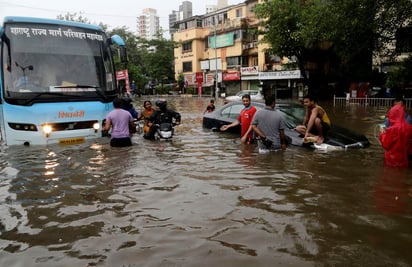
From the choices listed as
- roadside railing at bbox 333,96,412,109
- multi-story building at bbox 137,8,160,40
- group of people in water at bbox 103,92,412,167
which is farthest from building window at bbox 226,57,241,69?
multi-story building at bbox 137,8,160,40

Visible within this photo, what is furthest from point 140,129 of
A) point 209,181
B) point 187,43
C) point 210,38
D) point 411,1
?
point 187,43

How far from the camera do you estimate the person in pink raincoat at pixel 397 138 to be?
245 inches

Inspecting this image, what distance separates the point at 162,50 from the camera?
5875cm

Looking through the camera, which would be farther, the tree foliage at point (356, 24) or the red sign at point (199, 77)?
the red sign at point (199, 77)

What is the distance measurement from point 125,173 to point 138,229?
268cm

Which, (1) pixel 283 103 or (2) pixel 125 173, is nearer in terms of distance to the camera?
(2) pixel 125 173

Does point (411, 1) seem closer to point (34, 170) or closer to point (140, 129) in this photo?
point (140, 129)

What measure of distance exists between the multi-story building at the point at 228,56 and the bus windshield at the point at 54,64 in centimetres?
2975

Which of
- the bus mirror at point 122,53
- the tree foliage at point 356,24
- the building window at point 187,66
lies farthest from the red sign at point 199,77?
the bus mirror at point 122,53

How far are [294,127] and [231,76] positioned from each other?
129 feet

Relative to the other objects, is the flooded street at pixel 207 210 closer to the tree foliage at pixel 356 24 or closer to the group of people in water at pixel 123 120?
the group of people in water at pixel 123 120

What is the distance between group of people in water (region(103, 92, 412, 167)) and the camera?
632 cm

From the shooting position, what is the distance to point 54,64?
8.45 meters

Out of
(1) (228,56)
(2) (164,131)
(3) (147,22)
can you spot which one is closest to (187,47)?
(1) (228,56)
